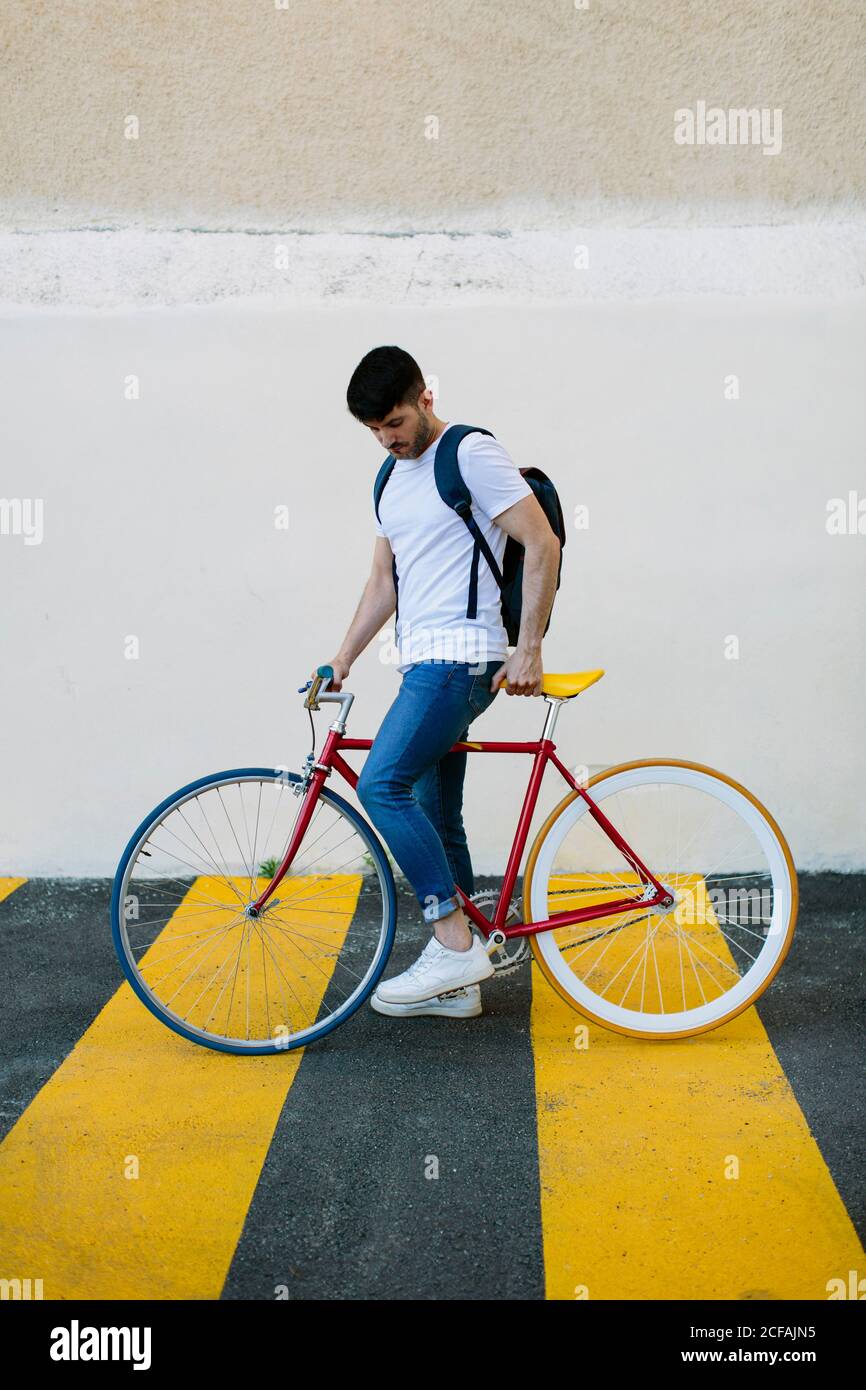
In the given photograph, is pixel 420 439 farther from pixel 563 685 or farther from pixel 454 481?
pixel 563 685

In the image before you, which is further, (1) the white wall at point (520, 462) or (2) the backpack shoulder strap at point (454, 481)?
(1) the white wall at point (520, 462)

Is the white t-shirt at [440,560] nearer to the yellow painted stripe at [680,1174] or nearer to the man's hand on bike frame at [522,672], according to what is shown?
the man's hand on bike frame at [522,672]

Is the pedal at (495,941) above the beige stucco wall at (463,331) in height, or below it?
below

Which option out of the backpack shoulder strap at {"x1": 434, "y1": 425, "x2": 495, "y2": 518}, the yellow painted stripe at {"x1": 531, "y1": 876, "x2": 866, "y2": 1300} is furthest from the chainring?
the backpack shoulder strap at {"x1": 434, "y1": 425, "x2": 495, "y2": 518}

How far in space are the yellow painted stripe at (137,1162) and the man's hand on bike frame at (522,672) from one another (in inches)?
48.3

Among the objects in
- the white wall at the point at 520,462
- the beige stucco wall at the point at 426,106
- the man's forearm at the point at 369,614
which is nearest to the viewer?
the man's forearm at the point at 369,614

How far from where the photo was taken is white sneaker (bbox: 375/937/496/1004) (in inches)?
140

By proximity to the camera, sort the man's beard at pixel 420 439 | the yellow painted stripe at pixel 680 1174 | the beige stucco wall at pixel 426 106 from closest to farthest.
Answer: the yellow painted stripe at pixel 680 1174
the man's beard at pixel 420 439
the beige stucco wall at pixel 426 106

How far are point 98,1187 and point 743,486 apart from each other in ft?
11.0

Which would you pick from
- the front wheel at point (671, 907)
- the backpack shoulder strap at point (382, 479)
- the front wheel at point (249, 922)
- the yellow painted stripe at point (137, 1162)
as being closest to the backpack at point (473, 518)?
the backpack shoulder strap at point (382, 479)

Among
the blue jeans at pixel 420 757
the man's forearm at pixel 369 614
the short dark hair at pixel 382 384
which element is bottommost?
the blue jeans at pixel 420 757

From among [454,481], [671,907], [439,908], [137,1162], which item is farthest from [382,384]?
[137,1162]

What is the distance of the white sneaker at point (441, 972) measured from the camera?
357cm

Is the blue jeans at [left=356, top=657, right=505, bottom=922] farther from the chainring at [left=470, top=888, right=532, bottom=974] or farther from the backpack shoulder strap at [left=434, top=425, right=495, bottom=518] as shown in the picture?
the backpack shoulder strap at [left=434, top=425, right=495, bottom=518]
